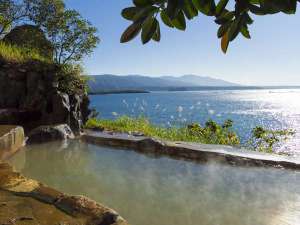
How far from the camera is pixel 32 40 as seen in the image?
13.6 m

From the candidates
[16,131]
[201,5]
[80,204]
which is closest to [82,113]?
[16,131]

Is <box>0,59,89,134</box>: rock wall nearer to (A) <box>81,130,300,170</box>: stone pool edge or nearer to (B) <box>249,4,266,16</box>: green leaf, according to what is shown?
(A) <box>81,130,300,170</box>: stone pool edge

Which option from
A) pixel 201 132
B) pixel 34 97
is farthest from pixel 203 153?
Result: pixel 34 97

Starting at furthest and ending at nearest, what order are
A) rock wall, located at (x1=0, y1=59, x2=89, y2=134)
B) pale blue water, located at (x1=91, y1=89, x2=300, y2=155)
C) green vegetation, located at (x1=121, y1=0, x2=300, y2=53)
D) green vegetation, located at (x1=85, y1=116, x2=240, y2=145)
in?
1. pale blue water, located at (x1=91, y1=89, x2=300, y2=155)
2. green vegetation, located at (x1=85, y1=116, x2=240, y2=145)
3. rock wall, located at (x1=0, y1=59, x2=89, y2=134)
4. green vegetation, located at (x1=121, y1=0, x2=300, y2=53)

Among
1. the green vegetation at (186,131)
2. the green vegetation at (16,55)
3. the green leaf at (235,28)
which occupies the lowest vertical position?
the green vegetation at (186,131)

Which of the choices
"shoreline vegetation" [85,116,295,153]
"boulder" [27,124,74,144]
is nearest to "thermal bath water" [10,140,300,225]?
Answer: "boulder" [27,124,74,144]

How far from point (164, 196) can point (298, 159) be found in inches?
158

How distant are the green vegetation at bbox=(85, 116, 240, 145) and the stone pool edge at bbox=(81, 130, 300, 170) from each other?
8.46 ft

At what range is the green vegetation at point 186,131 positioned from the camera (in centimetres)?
1205

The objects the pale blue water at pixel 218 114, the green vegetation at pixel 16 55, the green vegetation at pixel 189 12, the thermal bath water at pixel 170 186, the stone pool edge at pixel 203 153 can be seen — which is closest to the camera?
the green vegetation at pixel 189 12

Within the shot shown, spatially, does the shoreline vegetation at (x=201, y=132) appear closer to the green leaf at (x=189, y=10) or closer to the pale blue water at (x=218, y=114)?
the pale blue water at (x=218, y=114)

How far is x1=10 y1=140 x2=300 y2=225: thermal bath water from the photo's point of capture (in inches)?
178

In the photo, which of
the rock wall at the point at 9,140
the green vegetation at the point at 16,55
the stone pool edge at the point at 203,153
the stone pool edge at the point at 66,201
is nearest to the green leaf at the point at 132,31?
the stone pool edge at the point at 66,201

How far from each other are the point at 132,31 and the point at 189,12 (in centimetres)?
19
